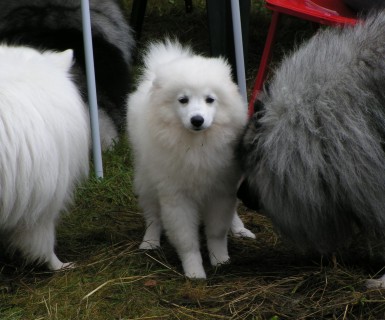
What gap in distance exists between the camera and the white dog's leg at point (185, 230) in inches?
138

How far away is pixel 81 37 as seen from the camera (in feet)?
16.7

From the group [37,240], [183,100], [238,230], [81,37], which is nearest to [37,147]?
[37,240]

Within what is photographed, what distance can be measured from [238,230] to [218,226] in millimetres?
413

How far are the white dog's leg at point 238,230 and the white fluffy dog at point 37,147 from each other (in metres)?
0.80

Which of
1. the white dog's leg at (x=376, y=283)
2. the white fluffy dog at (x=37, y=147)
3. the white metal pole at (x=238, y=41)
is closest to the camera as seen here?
the white fluffy dog at (x=37, y=147)

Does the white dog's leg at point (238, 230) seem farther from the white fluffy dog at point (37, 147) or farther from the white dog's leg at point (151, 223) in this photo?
the white fluffy dog at point (37, 147)

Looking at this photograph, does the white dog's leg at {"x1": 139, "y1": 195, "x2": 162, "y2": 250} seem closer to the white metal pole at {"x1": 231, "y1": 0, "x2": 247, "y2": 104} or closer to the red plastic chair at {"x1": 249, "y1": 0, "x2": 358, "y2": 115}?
the red plastic chair at {"x1": 249, "y1": 0, "x2": 358, "y2": 115}

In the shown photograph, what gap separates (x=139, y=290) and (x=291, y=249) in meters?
0.75

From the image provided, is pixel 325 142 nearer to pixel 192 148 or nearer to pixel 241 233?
pixel 192 148

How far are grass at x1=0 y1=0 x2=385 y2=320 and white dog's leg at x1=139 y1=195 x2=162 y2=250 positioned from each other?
0.20 feet

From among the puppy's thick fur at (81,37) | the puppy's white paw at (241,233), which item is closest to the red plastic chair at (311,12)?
the puppy's white paw at (241,233)

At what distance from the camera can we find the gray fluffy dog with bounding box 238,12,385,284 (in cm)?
318

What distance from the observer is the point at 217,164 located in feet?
11.2

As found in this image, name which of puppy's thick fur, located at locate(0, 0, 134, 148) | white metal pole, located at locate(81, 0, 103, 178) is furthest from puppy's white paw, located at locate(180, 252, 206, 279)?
puppy's thick fur, located at locate(0, 0, 134, 148)
